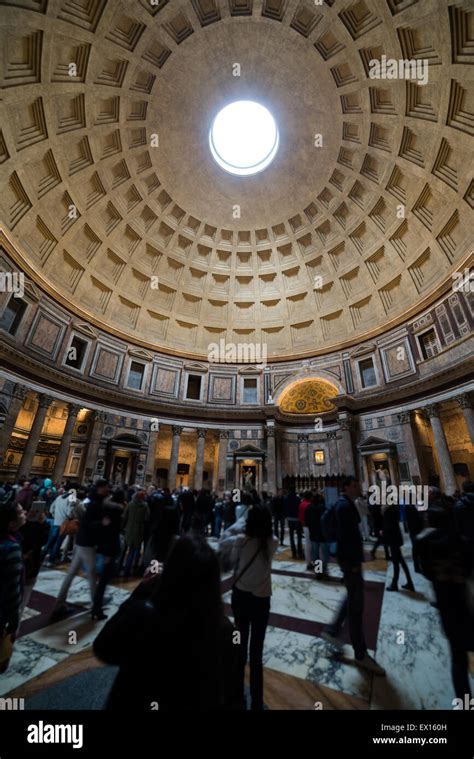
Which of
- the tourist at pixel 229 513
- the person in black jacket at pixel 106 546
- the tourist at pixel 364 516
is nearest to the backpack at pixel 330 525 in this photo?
the person in black jacket at pixel 106 546

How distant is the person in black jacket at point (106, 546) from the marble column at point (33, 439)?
13.8m

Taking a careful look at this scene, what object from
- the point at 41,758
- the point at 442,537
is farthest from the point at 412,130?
the point at 41,758

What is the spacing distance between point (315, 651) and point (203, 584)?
3.31 meters

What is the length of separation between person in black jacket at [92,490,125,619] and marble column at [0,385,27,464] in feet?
44.2

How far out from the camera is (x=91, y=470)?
18.2 meters

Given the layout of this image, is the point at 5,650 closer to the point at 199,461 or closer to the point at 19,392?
the point at 19,392

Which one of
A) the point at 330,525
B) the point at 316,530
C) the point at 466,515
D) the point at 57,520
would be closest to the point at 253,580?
the point at 330,525

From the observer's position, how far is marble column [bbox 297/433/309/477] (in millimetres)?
21219

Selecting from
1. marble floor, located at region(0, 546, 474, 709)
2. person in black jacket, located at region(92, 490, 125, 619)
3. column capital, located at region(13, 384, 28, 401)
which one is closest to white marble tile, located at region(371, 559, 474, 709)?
marble floor, located at region(0, 546, 474, 709)

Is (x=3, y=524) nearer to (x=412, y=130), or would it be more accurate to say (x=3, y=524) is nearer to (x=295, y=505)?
(x=295, y=505)

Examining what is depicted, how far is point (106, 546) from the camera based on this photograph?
4492mm

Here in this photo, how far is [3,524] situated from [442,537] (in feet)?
15.0

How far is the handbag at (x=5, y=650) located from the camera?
3018 millimetres

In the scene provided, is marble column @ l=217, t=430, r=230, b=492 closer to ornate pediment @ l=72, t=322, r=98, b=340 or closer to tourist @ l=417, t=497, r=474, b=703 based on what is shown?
ornate pediment @ l=72, t=322, r=98, b=340
